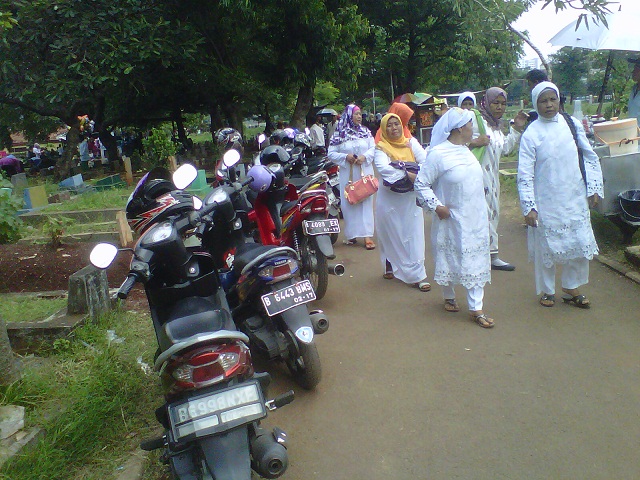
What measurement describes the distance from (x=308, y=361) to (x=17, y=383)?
1713mm

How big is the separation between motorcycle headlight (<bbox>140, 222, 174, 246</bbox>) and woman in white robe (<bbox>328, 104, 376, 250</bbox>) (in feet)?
16.0

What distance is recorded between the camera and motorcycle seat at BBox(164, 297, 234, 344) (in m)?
2.60

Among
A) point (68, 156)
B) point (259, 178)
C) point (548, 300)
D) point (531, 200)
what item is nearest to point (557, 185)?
point (531, 200)

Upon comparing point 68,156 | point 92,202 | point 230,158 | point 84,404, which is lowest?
point 68,156

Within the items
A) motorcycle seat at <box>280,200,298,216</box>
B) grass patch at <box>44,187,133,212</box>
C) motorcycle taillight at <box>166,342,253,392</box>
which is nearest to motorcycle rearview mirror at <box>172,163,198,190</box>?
motorcycle taillight at <box>166,342,253,392</box>

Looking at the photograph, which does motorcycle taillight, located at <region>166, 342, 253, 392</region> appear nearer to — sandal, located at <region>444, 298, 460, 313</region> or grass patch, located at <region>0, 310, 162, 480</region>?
grass patch, located at <region>0, 310, 162, 480</region>

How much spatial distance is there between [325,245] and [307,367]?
1.70m

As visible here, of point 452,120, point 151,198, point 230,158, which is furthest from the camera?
point 452,120

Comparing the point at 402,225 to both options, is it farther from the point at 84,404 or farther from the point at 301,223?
the point at 84,404

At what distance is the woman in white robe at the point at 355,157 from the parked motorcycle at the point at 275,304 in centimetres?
367

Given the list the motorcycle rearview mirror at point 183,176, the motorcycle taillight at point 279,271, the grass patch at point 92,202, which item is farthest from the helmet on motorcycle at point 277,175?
the grass patch at point 92,202

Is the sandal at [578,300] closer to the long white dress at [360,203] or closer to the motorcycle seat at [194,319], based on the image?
the long white dress at [360,203]

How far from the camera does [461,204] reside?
184 inches

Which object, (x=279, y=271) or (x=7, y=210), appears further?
(x=7, y=210)
